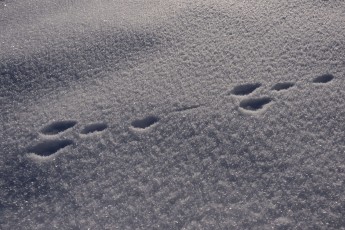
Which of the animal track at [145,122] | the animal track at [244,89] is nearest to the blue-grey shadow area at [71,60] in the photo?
the animal track at [145,122]

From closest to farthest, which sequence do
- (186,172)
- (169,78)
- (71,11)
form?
(186,172) → (169,78) → (71,11)

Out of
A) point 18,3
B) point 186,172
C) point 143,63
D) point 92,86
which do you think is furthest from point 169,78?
point 18,3

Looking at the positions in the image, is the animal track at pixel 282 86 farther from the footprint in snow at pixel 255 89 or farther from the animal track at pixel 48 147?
the animal track at pixel 48 147

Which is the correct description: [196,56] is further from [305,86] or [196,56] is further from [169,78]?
[305,86]

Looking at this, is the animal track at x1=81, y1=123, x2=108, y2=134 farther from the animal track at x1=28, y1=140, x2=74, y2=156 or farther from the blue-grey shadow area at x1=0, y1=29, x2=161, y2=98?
the blue-grey shadow area at x1=0, y1=29, x2=161, y2=98

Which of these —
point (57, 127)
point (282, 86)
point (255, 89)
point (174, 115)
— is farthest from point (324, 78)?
point (57, 127)

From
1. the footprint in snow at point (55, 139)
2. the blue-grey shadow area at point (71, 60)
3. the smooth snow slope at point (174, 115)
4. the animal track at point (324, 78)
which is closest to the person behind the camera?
the smooth snow slope at point (174, 115)

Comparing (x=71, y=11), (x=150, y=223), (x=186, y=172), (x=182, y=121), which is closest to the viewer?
(x=150, y=223)
